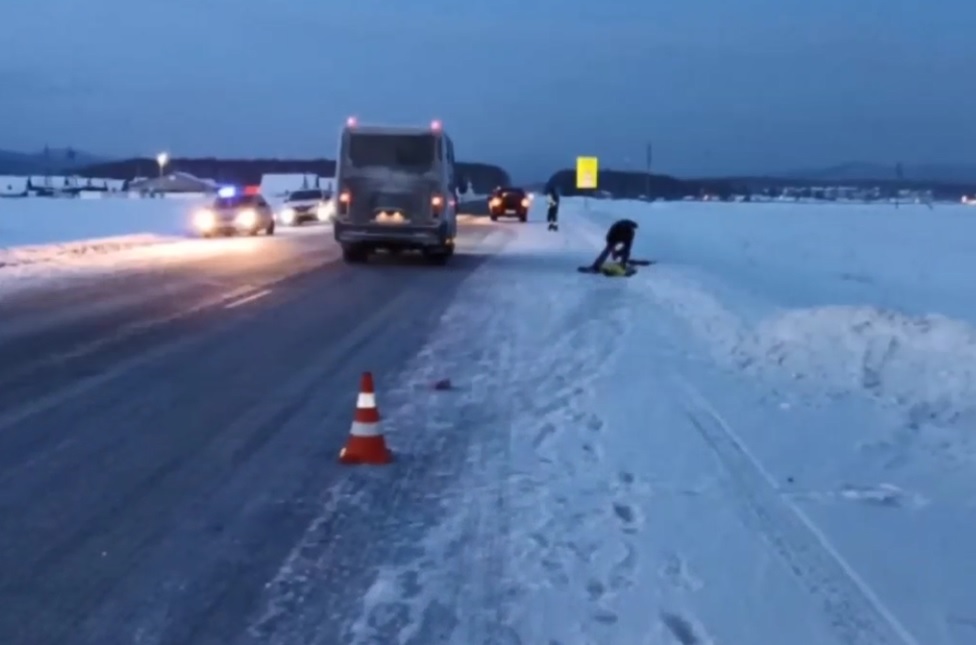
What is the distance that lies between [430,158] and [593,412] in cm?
1841

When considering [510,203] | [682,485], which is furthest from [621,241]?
[510,203]

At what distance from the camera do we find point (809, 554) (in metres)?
7.15

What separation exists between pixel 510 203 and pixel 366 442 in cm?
6008

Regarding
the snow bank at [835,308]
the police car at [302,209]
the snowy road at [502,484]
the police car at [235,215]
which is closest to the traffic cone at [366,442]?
the snowy road at [502,484]

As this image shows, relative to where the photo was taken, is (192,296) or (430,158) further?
(430,158)

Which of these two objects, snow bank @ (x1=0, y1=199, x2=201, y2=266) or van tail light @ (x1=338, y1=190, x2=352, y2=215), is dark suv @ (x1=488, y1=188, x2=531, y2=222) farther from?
van tail light @ (x1=338, y1=190, x2=352, y2=215)

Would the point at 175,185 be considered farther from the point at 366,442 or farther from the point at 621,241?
the point at 366,442

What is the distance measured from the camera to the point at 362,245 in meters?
30.7

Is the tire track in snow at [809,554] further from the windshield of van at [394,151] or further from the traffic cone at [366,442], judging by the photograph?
the windshield of van at [394,151]

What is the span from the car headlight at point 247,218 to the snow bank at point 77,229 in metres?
2.42

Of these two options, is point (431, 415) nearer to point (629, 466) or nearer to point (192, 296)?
point (629, 466)

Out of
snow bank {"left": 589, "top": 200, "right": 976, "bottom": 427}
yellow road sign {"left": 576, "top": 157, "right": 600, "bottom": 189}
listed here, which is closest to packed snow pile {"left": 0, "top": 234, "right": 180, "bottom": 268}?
snow bank {"left": 589, "top": 200, "right": 976, "bottom": 427}

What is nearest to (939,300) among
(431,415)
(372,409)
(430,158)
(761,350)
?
(430,158)

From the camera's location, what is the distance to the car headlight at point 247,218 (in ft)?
153
